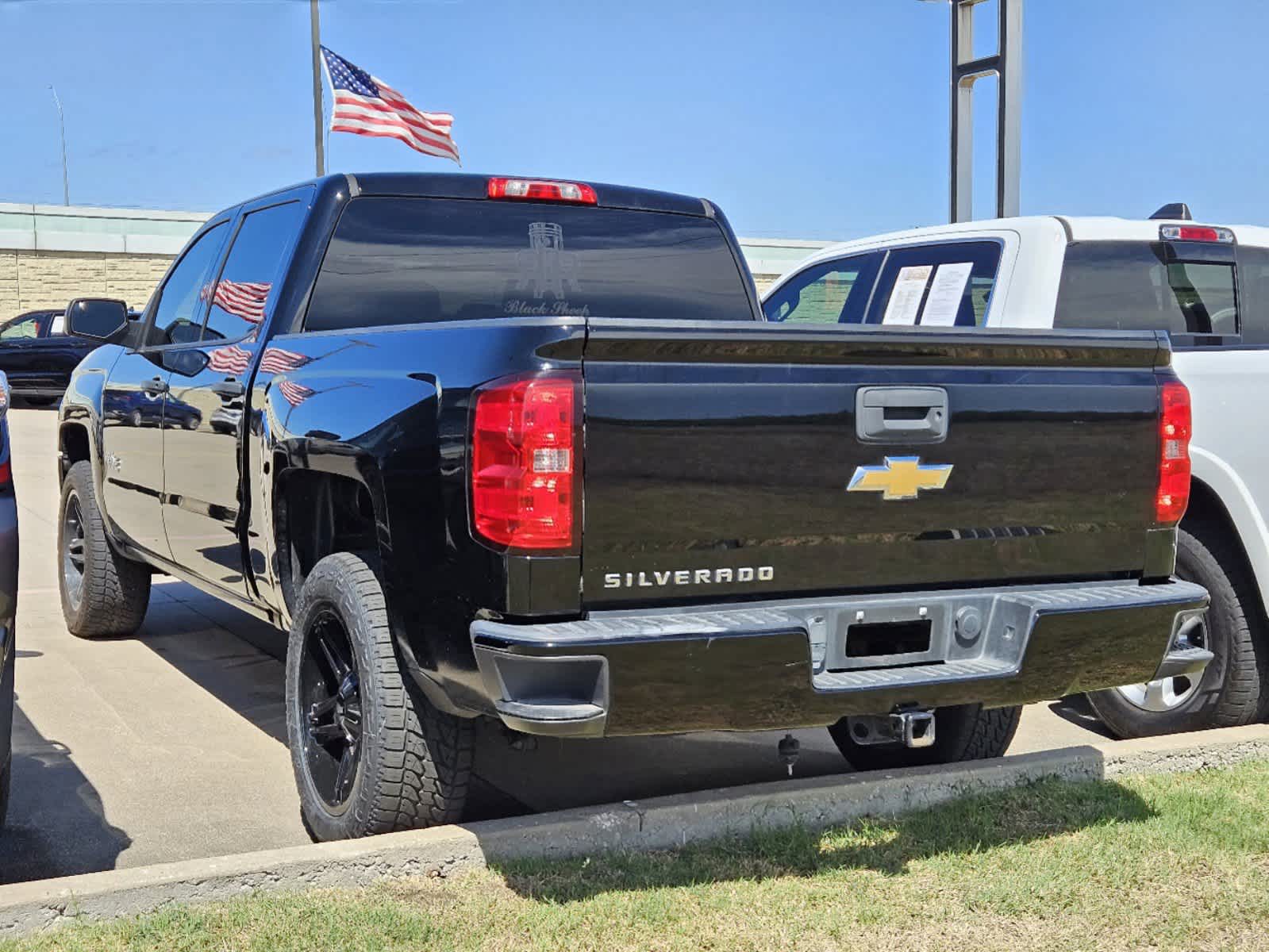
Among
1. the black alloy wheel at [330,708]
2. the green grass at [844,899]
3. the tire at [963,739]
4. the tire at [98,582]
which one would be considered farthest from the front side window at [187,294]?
the tire at [963,739]

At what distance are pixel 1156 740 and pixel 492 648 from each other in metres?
2.72

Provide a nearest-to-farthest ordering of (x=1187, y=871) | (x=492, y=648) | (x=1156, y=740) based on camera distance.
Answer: (x=492, y=648), (x=1187, y=871), (x=1156, y=740)

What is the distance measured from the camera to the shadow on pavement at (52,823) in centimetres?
413

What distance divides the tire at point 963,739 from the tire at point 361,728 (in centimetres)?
158

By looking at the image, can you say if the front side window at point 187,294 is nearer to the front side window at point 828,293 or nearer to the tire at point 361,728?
the tire at point 361,728

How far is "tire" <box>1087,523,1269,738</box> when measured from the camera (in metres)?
5.37

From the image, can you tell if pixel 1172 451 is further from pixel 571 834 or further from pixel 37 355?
pixel 37 355

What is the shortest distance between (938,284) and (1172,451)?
196 centimetres

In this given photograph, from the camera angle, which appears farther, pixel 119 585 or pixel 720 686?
pixel 119 585

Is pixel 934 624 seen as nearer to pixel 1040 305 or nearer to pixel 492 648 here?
pixel 492 648

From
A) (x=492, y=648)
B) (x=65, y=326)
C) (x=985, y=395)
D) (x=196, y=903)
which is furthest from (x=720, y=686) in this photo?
(x=65, y=326)

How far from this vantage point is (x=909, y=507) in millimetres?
3754

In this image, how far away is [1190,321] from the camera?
5734 millimetres

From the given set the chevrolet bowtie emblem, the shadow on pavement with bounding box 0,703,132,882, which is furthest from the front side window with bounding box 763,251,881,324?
the shadow on pavement with bounding box 0,703,132,882
